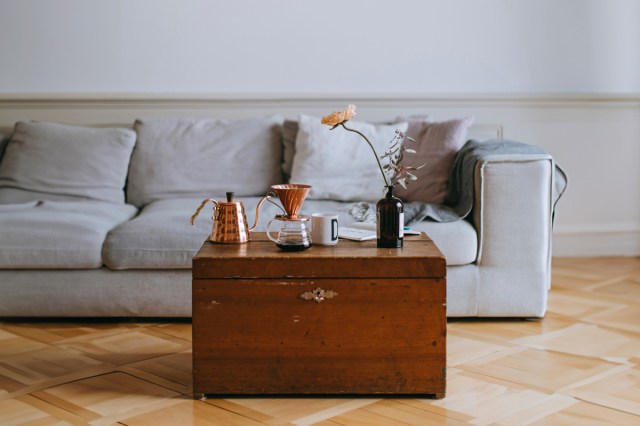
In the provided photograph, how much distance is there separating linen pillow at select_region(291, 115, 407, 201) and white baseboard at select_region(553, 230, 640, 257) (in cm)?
132

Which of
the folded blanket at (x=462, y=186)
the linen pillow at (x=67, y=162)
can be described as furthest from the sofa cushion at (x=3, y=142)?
the folded blanket at (x=462, y=186)

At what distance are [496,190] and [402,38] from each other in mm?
1402

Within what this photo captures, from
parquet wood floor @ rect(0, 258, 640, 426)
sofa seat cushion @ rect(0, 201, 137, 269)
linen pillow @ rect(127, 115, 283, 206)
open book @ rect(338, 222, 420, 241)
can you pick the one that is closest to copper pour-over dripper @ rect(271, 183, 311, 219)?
open book @ rect(338, 222, 420, 241)

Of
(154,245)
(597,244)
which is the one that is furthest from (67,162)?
(597,244)

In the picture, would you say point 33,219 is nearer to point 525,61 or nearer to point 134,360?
point 134,360

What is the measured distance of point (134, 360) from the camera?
2686mm

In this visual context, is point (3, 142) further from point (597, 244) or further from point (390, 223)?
point (597, 244)

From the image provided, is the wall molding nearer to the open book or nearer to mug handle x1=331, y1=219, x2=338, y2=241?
the open book

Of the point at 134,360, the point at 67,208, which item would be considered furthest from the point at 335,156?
the point at 134,360

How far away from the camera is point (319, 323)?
7.54ft

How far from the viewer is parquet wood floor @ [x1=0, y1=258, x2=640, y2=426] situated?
7.17 ft

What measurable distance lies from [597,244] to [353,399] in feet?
8.50

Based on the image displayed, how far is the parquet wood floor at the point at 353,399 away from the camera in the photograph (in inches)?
86.0

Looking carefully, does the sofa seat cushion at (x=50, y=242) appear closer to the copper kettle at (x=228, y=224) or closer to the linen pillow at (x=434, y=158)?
the copper kettle at (x=228, y=224)
